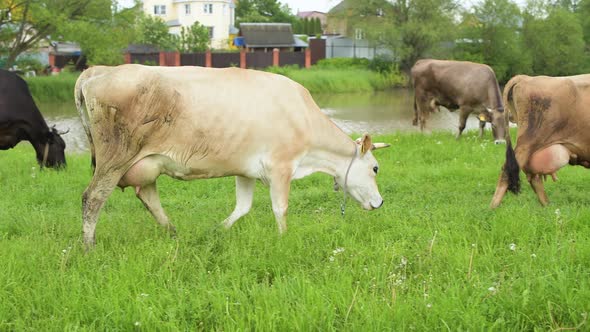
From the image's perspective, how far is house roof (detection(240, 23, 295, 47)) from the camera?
176 feet

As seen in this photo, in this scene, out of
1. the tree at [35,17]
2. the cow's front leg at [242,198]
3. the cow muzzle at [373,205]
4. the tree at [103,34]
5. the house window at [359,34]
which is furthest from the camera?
the house window at [359,34]

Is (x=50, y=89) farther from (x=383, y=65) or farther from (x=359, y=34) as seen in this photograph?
(x=359, y=34)

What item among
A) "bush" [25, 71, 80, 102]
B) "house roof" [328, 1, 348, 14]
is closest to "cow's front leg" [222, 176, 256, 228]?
"bush" [25, 71, 80, 102]

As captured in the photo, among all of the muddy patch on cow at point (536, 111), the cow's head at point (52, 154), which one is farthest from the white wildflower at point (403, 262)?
the cow's head at point (52, 154)

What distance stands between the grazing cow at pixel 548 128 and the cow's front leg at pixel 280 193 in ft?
8.23

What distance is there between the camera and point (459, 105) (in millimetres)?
14672

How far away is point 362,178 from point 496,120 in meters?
7.94

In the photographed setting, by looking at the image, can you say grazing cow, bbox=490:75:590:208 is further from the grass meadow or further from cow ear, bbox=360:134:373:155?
cow ear, bbox=360:134:373:155

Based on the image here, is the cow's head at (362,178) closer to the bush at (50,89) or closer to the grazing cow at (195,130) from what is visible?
the grazing cow at (195,130)

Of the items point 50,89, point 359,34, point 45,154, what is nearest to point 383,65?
point 359,34

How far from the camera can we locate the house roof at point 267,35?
53.7m

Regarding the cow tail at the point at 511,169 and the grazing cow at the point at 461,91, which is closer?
the cow tail at the point at 511,169

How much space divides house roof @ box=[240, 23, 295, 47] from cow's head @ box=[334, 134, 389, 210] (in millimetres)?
48236

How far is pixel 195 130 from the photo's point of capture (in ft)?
17.5
